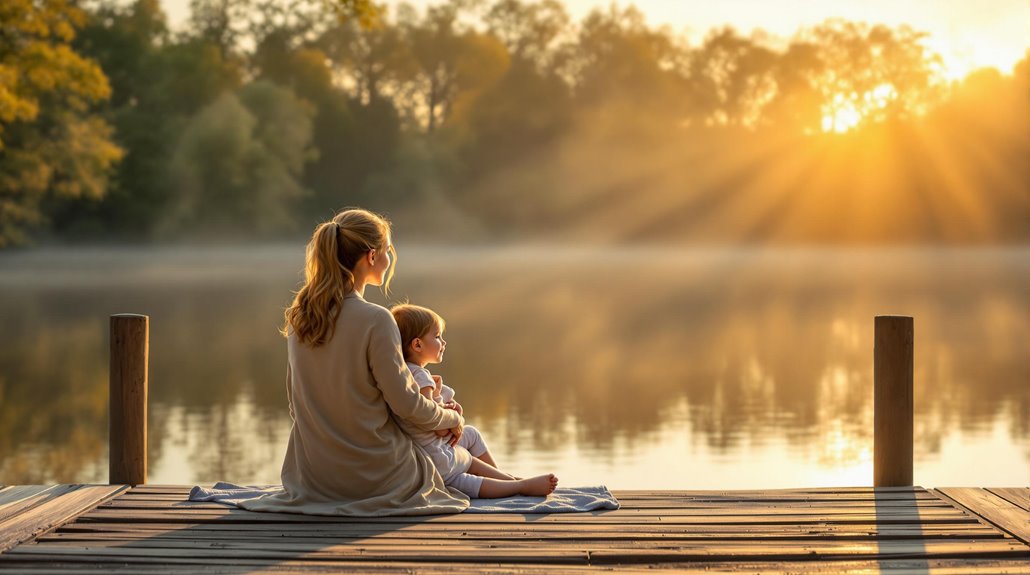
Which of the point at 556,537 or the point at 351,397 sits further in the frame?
the point at 351,397

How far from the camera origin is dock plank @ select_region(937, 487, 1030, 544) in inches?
160

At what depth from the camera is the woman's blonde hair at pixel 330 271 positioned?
407cm

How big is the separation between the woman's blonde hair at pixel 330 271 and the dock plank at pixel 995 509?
7.07 ft

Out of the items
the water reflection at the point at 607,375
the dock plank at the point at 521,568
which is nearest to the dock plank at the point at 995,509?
the dock plank at the point at 521,568

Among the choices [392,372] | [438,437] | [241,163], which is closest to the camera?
[392,372]

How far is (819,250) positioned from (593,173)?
31.0ft

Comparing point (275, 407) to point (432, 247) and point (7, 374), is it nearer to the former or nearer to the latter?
point (7, 374)

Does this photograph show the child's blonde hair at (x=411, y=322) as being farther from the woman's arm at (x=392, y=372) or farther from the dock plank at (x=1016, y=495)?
the dock plank at (x=1016, y=495)

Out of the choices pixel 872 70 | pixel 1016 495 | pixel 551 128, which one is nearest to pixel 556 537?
pixel 1016 495

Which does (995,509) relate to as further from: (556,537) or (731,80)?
(731,80)

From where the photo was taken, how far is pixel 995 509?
4352 millimetres

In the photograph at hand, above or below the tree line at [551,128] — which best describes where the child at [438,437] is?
below

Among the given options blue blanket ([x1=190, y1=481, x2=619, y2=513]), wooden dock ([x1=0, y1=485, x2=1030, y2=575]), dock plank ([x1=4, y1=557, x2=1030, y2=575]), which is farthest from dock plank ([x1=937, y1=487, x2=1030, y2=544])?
blue blanket ([x1=190, y1=481, x2=619, y2=513])

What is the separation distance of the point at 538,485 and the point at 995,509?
1.58m
